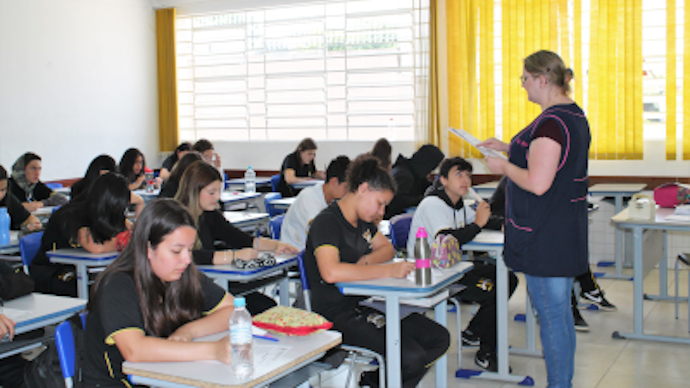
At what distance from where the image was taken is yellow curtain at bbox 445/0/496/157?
24.1ft

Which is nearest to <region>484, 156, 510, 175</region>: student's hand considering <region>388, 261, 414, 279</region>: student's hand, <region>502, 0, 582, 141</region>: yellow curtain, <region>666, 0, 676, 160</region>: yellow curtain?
<region>388, 261, 414, 279</region>: student's hand

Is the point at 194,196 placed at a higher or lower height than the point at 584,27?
lower

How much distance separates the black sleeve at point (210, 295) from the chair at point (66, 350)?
1.47ft

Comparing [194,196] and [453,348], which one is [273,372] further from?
[453,348]

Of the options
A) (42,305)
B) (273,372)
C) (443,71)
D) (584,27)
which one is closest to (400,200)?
(443,71)

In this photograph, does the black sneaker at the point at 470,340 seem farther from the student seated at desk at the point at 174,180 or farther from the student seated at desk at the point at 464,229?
the student seated at desk at the point at 174,180

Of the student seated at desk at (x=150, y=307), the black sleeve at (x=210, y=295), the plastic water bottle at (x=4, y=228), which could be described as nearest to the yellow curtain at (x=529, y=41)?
the plastic water bottle at (x=4, y=228)

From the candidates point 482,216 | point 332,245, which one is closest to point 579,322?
point 482,216

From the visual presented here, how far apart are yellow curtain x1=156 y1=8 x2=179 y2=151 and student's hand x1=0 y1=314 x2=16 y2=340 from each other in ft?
24.4

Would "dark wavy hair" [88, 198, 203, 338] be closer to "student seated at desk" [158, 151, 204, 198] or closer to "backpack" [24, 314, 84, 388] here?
"backpack" [24, 314, 84, 388]

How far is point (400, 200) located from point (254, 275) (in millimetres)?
2805

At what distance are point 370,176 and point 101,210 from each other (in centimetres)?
175

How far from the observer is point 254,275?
327 centimetres

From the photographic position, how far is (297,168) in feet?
25.3
